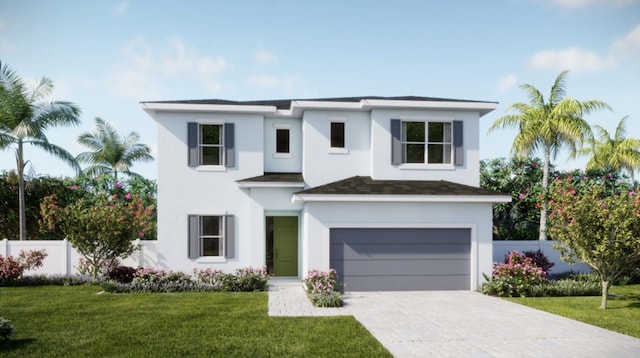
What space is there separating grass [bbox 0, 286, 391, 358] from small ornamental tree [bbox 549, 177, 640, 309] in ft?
20.5

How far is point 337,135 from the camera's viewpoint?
60.4 feet

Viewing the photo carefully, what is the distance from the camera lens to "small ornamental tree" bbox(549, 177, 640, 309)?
13117 millimetres

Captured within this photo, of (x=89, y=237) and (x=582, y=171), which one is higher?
(x=582, y=171)

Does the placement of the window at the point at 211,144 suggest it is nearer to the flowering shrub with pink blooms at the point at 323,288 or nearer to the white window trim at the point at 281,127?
the white window trim at the point at 281,127

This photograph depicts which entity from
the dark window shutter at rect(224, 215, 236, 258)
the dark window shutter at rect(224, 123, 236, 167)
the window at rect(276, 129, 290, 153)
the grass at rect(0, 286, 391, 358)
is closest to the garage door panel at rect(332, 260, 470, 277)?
the grass at rect(0, 286, 391, 358)

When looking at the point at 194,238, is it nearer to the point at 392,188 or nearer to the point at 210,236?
the point at 210,236

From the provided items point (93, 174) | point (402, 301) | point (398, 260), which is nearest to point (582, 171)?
point (398, 260)

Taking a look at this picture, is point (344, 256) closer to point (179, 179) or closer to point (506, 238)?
point (179, 179)

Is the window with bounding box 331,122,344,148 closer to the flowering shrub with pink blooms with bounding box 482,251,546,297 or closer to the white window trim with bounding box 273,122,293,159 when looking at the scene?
the white window trim with bounding box 273,122,293,159

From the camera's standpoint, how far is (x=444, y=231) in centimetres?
1672

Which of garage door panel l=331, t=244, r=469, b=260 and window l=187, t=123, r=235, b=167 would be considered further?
window l=187, t=123, r=235, b=167

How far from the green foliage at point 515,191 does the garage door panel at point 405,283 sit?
916 centimetres

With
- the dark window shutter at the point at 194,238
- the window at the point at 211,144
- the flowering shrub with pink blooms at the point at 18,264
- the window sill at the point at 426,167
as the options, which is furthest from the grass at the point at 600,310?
the flowering shrub with pink blooms at the point at 18,264

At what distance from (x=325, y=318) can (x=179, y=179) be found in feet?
27.9
